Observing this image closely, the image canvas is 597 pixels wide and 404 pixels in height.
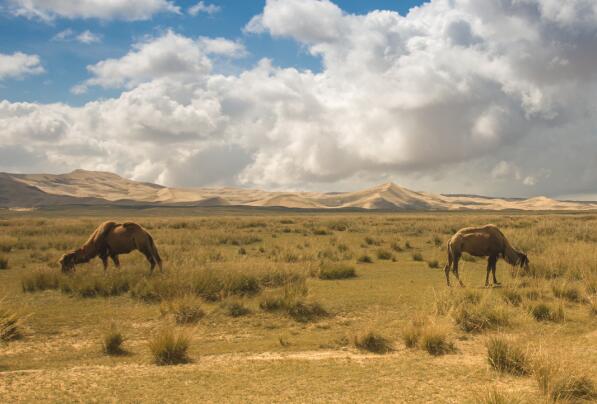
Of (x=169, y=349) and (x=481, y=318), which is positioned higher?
(x=481, y=318)

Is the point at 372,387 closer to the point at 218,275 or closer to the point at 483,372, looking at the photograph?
the point at 483,372

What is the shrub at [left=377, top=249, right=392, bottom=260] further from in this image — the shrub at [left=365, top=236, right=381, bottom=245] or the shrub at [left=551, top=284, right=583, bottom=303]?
the shrub at [left=551, top=284, right=583, bottom=303]

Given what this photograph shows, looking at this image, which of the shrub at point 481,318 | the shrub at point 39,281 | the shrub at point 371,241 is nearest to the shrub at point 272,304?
the shrub at point 481,318

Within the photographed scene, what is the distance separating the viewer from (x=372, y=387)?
6.23 metres

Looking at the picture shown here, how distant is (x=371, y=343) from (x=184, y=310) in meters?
4.46

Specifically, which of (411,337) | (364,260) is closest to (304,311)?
(411,337)

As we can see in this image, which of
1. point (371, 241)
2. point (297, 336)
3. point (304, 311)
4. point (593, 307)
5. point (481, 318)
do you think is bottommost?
point (297, 336)

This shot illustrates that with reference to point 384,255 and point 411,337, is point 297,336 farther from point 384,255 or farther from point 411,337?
point 384,255

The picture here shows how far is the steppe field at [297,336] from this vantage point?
6090 millimetres

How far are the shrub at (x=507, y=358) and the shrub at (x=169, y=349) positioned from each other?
485 cm

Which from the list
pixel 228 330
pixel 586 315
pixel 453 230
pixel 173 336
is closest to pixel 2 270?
pixel 228 330

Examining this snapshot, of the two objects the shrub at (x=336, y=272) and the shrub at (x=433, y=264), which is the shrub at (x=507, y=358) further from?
the shrub at (x=433, y=264)

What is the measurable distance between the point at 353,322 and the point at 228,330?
2.80 m

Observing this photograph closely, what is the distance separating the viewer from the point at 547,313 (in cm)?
996
